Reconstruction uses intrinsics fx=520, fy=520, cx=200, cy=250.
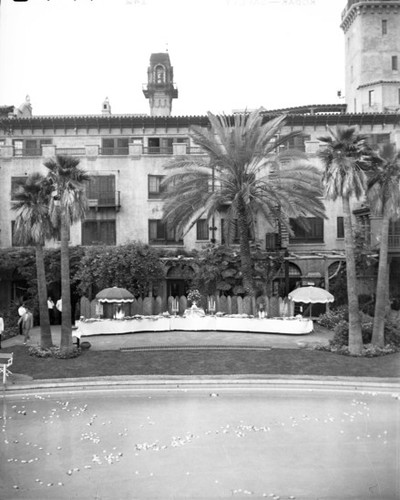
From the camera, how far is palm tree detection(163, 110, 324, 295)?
26844mm

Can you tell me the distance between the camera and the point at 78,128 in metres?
40.6

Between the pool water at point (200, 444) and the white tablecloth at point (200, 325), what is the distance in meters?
9.26

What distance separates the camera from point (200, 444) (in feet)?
38.3

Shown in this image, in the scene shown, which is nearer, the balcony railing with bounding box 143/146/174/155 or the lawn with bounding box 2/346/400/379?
the lawn with bounding box 2/346/400/379

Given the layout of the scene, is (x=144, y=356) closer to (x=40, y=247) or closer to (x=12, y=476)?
(x=40, y=247)

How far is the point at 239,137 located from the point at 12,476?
20268 mm

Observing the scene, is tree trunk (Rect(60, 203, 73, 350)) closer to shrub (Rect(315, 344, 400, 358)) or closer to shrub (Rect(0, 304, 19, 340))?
shrub (Rect(0, 304, 19, 340))

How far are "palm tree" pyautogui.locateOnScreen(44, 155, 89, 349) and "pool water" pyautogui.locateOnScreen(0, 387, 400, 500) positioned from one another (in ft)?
17.3

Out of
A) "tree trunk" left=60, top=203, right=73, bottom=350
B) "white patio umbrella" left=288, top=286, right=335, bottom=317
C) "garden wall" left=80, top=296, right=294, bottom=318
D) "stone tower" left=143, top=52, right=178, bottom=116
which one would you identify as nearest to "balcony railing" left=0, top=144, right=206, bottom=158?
"stone tower" left=143, top=52, right=178, bottom=116

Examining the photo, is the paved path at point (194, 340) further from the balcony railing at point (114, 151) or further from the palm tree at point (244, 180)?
the balcony railing at point (114, 151)

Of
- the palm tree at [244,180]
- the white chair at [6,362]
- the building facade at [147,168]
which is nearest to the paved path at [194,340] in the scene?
the palm tree at [244,180]

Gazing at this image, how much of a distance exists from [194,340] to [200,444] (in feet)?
39.5

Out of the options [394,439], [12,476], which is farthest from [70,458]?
[394,439]

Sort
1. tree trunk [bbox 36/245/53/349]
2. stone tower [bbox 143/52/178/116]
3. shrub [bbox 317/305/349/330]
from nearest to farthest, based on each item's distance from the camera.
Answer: tree trunk [bbox 36/245/53/349] < shrub [bbox 317/305/349/330] < stone tower [bbox 143/52/178/116]
